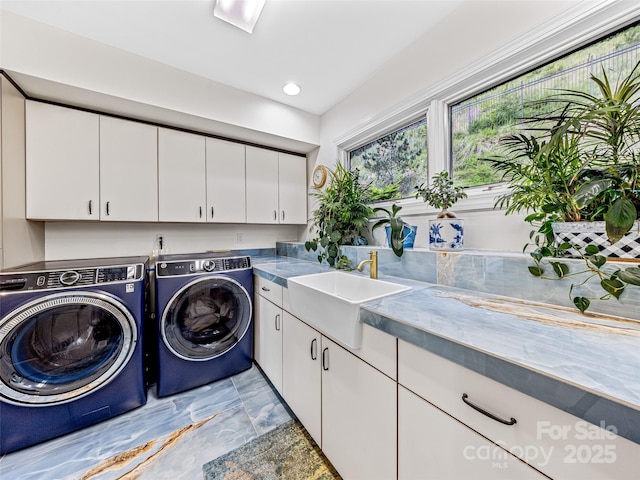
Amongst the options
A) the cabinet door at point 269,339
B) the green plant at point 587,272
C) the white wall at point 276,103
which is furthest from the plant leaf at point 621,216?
the cabinet door at point 269,339

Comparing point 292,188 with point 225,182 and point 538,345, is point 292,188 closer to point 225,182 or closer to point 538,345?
point 225,182

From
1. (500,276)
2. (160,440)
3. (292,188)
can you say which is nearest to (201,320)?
(160,440)

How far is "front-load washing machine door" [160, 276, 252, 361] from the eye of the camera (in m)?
1.76

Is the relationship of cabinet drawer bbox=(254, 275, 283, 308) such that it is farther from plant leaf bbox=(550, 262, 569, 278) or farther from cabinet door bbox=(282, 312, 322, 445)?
plant leaf bbox=(550, 262, 569, 278)

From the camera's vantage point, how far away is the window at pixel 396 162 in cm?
188

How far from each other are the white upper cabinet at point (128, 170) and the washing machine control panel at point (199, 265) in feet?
1.97

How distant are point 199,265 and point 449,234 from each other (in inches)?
68.3

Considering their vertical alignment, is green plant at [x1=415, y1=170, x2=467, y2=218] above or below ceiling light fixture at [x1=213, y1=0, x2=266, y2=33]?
below

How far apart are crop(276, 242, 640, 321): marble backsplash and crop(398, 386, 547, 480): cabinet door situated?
65 centimetres

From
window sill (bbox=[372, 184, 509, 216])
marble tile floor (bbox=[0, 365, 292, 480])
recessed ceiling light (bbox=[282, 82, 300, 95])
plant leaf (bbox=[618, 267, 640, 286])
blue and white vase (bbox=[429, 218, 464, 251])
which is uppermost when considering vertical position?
recessed ceiling light (bbox=[282, 82, 300, 95])

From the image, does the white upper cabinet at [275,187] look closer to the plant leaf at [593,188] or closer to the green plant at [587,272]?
the green plant at [587,272]

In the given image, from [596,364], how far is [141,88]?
8.76ft

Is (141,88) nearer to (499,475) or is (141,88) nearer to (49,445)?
(49,445)

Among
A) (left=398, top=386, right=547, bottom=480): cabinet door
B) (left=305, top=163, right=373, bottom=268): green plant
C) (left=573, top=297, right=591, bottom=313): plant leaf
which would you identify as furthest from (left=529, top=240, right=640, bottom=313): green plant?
(left=305, top=163, right=373, bottom=268): green plant
